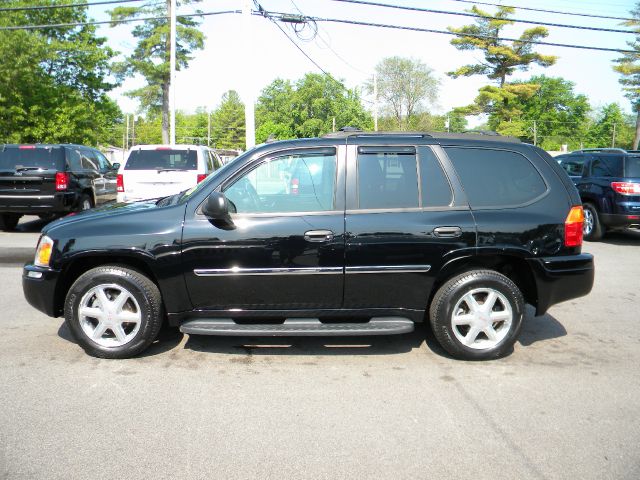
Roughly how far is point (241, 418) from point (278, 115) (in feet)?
199

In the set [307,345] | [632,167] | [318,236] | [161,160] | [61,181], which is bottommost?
[307,345]

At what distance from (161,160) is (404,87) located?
2297 inches

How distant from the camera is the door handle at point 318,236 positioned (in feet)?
13.6

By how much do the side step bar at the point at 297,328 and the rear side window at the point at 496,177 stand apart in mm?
1204

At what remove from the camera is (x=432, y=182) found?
4352mm

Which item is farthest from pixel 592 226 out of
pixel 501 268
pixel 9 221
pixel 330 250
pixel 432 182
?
pixel 9 221

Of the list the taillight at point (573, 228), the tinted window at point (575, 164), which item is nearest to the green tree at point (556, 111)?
the tinted window at point (575, 164)

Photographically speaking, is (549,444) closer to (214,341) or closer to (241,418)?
(241,418)

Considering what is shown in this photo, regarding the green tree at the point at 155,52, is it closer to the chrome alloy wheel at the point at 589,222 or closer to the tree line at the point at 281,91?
the tree line at the point at 281,91

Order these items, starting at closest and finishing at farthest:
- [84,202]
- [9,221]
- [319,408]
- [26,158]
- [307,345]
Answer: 1. [319,408]
2. [307,345]
3. [26,158]
4. [84,202]
5. [9,221]

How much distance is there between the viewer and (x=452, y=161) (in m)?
4.42

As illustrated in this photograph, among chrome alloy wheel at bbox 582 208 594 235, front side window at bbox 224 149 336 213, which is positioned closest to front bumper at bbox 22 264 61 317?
front side window at bbox 224 149 336 213

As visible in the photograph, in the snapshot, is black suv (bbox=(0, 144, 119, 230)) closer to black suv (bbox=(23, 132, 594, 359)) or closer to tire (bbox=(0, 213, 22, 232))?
tire (bbox=(0, 213, 22, 232))

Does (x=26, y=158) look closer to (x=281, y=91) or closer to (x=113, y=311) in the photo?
(x=113, y=311)
